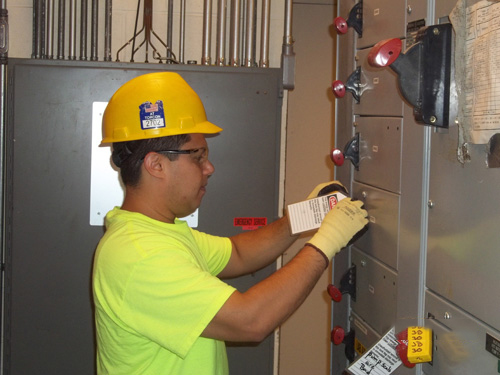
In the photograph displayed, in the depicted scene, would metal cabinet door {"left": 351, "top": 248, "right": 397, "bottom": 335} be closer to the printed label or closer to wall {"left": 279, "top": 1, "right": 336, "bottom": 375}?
the printed label

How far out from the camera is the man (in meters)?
1.34

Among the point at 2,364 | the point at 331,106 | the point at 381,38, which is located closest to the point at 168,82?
the point at 381,38

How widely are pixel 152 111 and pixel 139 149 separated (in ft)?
0.37

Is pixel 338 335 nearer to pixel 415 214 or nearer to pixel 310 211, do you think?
pixel 310 211

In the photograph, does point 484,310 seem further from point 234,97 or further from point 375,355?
point 234,97

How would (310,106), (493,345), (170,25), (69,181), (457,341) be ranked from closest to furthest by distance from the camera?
(493,345) → (457,341) → (69,181) → (170,25) → (310,106)

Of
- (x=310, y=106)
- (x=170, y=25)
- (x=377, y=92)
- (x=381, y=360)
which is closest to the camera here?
(x=381, y=360)

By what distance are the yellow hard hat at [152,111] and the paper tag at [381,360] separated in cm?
76

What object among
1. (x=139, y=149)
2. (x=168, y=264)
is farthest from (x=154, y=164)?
(x=168, y=264)

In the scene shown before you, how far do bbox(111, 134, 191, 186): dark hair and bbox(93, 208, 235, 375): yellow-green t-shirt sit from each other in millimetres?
109

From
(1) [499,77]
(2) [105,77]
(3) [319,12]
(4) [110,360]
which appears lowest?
(4) [110,360]

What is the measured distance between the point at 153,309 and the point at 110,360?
0.29 meters

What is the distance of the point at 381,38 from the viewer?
5.10ft

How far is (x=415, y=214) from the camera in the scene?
1.36 metres
